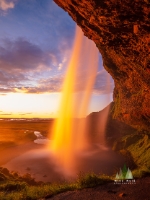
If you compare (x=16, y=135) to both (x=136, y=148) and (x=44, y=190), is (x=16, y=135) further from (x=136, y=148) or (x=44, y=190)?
(x=44, y=190)

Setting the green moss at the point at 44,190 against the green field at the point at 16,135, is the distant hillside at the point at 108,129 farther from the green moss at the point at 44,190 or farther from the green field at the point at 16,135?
the green moss at the point at 44,190

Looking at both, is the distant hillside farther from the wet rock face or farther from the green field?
the wet rock face

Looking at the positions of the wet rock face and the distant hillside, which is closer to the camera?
the wet rock face

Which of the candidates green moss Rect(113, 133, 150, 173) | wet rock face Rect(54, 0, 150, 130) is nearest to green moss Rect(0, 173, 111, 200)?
wet rock face Rect(54, 0, 150, 130)

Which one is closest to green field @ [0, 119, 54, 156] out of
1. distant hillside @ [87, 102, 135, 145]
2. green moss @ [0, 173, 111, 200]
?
distant hillside @ [87, 102, 135, 145]

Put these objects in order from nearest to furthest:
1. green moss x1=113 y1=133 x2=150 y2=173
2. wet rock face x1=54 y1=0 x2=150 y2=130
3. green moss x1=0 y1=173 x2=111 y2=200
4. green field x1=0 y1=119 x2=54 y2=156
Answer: wet rock face x1=54 y1=0 x2=150 y2=130 → green moss x1=0 y1=173 x2=111 y2=200 → green moss x1=113 y1=133 x2=150 y2=173 → green field x1=0 y1=119 x2=54 y2=156

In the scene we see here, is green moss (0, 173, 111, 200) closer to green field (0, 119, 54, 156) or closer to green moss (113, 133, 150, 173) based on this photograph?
green moss (113, 133, 150, 173)

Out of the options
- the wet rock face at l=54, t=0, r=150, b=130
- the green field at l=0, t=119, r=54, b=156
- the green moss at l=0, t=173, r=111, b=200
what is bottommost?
the green field at l=0, t=119, r=54, b=156

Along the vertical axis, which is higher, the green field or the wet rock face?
the wet rock face

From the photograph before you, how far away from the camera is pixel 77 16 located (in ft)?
37.4

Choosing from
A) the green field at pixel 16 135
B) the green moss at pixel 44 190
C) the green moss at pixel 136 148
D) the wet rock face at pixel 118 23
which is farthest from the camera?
the green field at pixel 16 135

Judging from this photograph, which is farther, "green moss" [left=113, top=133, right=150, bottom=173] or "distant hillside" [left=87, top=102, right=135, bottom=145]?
"distant hillside" [left=87, top=102, right=135, bottom=145]

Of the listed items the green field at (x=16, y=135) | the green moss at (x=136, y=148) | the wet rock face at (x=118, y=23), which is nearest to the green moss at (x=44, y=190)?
the wet rock face at (x=118, y=23)

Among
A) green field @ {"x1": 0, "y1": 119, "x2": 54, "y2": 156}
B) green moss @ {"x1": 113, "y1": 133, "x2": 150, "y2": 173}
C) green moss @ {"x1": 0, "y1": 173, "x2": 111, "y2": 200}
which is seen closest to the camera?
green moss @ {"x1": 0, "y1": 173, "x2": 111, "y2": 200}
